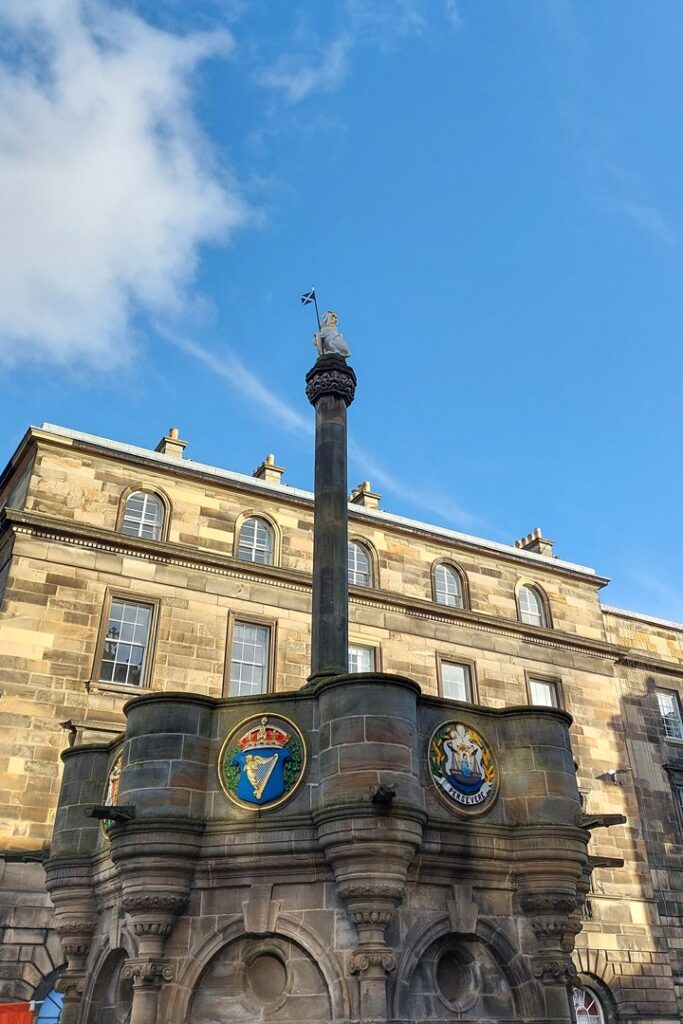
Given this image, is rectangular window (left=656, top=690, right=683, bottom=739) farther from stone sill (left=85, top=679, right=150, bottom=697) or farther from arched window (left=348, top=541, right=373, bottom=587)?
stone sill (left=85, top=679, right=150, bottom=697)

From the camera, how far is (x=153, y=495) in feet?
68.1

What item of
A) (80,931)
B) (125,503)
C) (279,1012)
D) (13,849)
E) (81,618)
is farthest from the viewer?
(125,503)

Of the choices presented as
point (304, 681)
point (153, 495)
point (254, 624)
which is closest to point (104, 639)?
point (254, 624)

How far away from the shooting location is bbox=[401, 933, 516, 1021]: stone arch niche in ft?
28.3

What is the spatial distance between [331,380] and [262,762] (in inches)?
239

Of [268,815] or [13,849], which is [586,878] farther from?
[13,849]

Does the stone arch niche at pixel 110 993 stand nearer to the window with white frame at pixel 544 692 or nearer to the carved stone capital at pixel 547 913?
the carved stone capital at pixel 547 913

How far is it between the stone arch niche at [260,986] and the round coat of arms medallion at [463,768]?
2263mm

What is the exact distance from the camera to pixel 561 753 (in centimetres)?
1020

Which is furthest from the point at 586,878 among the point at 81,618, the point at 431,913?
the point at 81,618

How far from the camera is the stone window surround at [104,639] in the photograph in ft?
58.7

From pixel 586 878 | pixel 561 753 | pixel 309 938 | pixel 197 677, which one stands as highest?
pixel 197 677

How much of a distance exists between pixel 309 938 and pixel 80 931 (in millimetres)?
3251

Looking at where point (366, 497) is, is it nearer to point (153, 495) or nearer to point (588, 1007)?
point (153, 495)
